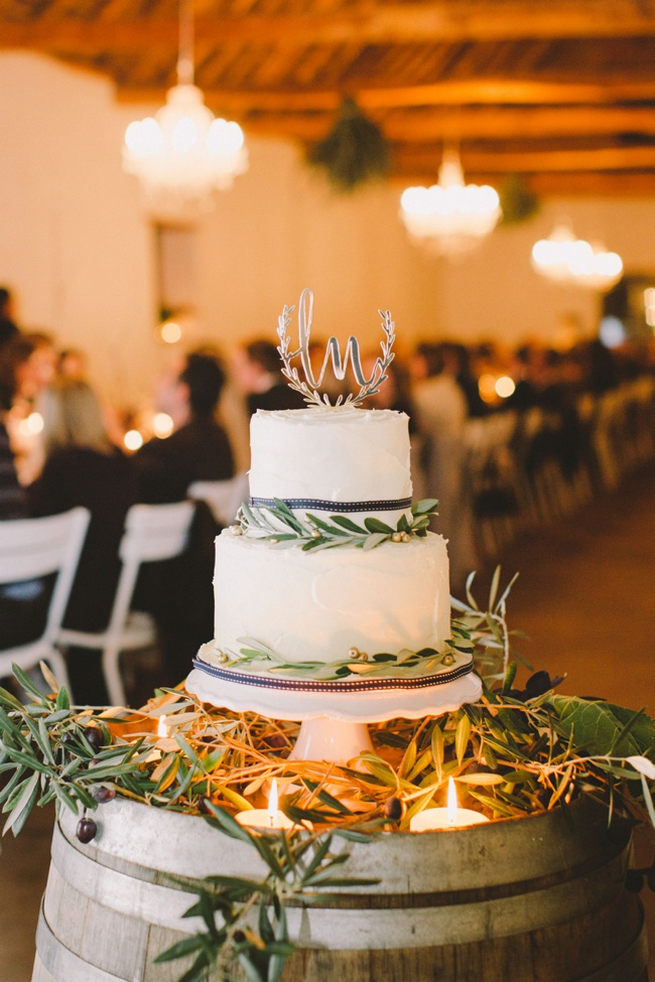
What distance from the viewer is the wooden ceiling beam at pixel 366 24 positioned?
7680 mm

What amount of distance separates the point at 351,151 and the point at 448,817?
7.64 m

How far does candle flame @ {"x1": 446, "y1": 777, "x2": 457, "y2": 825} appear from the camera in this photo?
1.61m

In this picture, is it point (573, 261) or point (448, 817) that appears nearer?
point (448, 817)

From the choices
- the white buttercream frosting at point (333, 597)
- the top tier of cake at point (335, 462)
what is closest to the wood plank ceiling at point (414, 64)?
the top tier of cake at point (335, 462)

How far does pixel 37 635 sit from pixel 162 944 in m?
2.27

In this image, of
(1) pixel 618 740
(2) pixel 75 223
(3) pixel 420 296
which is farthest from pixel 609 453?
(1) pixel 618 740

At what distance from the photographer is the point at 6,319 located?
6211mm

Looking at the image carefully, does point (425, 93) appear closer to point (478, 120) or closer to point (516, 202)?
point (478, 120)

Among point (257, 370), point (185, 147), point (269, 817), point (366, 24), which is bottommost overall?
point (269, 817)

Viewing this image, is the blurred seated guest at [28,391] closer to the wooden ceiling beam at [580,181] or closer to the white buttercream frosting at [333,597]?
the white buttercream frosting at [333,597]

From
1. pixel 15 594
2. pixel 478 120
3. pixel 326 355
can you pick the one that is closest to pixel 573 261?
pixel 478 120

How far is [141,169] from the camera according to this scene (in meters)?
6.88

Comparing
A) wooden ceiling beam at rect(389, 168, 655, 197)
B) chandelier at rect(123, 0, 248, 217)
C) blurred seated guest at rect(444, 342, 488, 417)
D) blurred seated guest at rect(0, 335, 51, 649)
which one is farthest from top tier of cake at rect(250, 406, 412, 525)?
wooden ceiling beam at rect(389, 168, 655, 197)

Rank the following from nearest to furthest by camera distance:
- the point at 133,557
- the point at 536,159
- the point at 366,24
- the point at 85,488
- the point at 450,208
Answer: the point at 133,557 → the point at 85,488 → the point at 366,24 → the point at 450,208 → the point at 536,159
